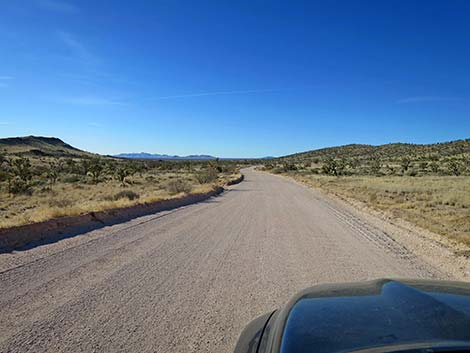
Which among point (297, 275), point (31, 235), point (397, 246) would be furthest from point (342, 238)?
point (31, 235)

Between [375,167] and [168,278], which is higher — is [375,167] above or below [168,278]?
above

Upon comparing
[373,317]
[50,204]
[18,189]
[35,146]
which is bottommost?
[50,204]

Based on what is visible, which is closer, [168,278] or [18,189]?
[168,278]

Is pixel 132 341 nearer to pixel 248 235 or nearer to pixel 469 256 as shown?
pixel 248 235

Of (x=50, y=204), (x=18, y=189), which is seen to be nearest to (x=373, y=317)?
(x=50, y=204)

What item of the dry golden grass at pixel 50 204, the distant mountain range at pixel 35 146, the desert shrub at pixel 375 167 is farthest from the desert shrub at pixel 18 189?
the distant mountain range at pixel 35 146

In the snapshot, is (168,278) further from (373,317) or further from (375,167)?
(375,167)

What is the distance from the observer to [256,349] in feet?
7.82

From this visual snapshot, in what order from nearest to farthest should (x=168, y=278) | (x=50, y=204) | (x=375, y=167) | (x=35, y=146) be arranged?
1. (x=168, y=278)
2. (x=50, y=204)
3. (x=375, y=167)
4. (x=35, y=146)

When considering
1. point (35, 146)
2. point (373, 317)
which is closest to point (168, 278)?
point (373, 317)

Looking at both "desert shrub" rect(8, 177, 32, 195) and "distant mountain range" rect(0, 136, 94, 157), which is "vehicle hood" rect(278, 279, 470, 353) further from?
"distant mountain range" rect(0, 136, 94, 157)

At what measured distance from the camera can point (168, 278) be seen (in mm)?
6445

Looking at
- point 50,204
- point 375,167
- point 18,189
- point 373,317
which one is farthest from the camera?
point 375,167

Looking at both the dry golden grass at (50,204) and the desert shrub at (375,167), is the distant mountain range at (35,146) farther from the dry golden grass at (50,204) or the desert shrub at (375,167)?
the desert shrub at (375,167)
